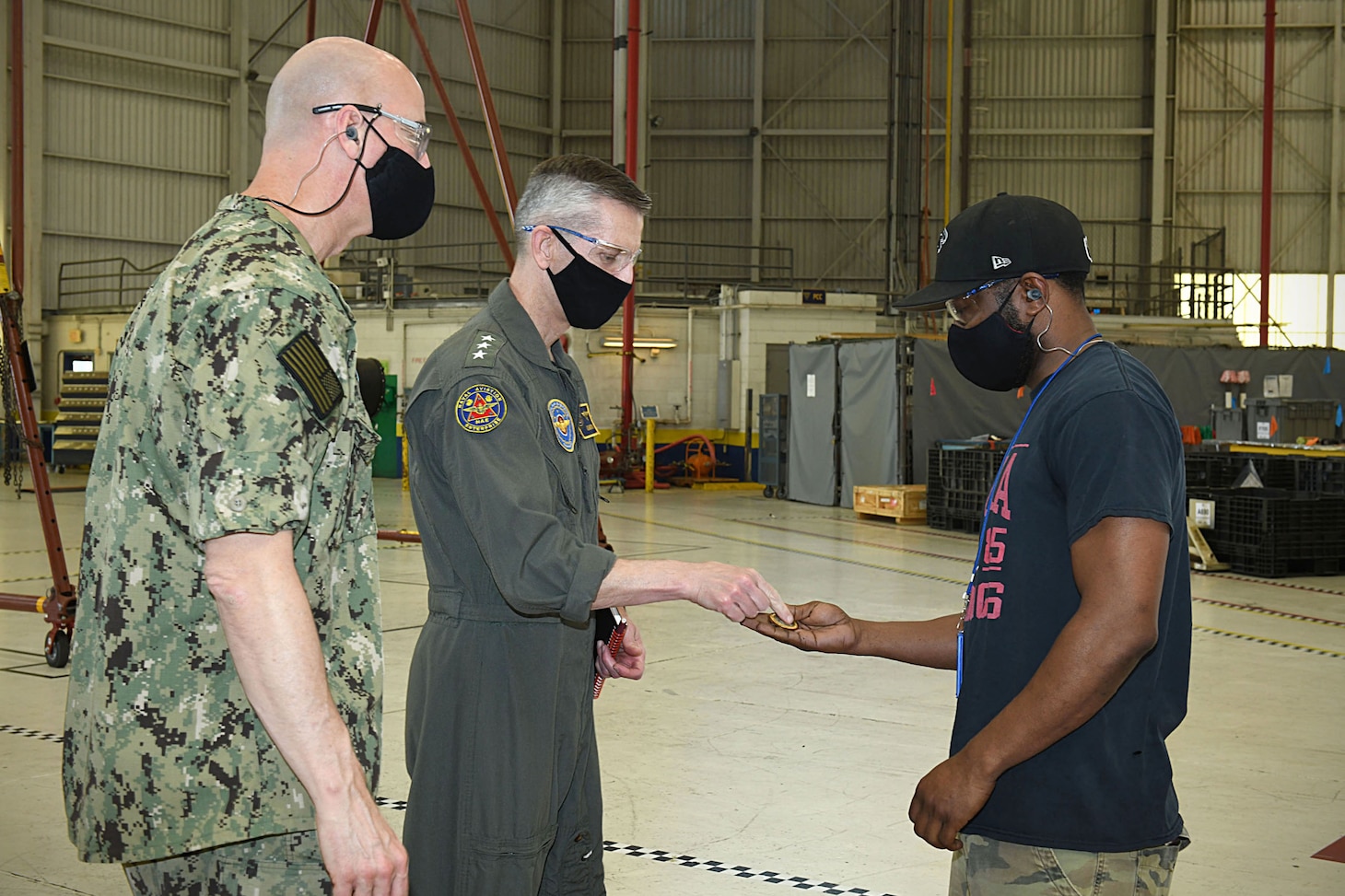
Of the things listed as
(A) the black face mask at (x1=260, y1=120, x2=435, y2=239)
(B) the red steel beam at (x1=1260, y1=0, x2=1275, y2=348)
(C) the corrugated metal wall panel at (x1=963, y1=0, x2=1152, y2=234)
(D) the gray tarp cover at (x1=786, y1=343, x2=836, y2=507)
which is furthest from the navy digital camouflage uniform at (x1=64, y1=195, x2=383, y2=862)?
(C) the corrugated metal wall panel at (x1=963, y1=0, x2=1152, y2=234)

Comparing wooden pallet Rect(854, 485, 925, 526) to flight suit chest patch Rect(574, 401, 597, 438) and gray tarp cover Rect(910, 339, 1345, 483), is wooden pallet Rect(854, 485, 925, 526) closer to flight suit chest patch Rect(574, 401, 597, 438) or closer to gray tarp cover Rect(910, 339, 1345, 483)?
gray tarp cover Rect(910, 339, 1345, 483)

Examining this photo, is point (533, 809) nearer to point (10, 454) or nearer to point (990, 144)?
point (10, 454)

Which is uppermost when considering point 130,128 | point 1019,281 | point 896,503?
point 130,128

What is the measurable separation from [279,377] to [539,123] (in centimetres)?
3029

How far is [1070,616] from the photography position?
88.8 inches

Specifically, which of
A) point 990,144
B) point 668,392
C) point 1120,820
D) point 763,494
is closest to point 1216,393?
point 763,494

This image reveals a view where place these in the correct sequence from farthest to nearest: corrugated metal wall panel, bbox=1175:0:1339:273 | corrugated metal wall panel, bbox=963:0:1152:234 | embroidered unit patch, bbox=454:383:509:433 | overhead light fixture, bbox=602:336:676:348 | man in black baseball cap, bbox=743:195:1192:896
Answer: corrugated metal wall panel, bbox=963:0:1152:234 < corrugated metal wall panel, bbox=1175:0:1339:273 < overhead light fixture, bbox=602:336:676:348 < embroidered unit patch, bbox=454:383:509:433 < man in black baseball cap, bbox=743:195:1192:896

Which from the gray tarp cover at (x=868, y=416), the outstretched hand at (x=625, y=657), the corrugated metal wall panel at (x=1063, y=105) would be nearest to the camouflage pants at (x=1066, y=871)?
the outstretched hand at (x=625, y=657)

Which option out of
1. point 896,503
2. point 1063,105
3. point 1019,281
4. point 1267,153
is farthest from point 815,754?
point 1063,105

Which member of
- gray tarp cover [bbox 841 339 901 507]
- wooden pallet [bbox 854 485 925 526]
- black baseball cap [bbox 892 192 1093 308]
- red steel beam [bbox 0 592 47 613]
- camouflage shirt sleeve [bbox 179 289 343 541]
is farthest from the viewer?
gray tarp cover [bbox 841 339 901 507]

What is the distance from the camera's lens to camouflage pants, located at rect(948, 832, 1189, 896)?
224 cm

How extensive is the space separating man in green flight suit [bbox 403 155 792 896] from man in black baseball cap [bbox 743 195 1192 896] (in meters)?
0.51

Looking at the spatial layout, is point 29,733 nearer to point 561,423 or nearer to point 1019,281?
point 561,423

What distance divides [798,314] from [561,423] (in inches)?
838
